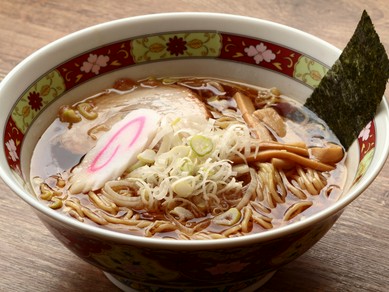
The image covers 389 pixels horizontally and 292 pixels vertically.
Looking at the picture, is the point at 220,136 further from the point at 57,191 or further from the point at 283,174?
the point at 57,191

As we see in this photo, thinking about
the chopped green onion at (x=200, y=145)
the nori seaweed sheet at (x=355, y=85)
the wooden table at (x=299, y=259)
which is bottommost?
the wooden table at (x=299, y=259)

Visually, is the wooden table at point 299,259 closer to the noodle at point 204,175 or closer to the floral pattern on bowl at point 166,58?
the noodle at point 204,175

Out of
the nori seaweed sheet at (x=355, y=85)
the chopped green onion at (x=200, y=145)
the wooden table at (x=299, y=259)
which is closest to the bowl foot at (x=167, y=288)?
the wooden table at (x=299, y=259)

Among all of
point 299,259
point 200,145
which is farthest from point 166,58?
point 299,259

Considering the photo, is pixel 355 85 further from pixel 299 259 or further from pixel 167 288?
pixel 167 288

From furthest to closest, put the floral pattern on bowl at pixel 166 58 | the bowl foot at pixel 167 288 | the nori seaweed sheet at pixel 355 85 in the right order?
the floral pattern on bowl at pixel 166 58 → the nori seaweed sheet at pixel 355 85 → the bowl foot at pixel 167 288
